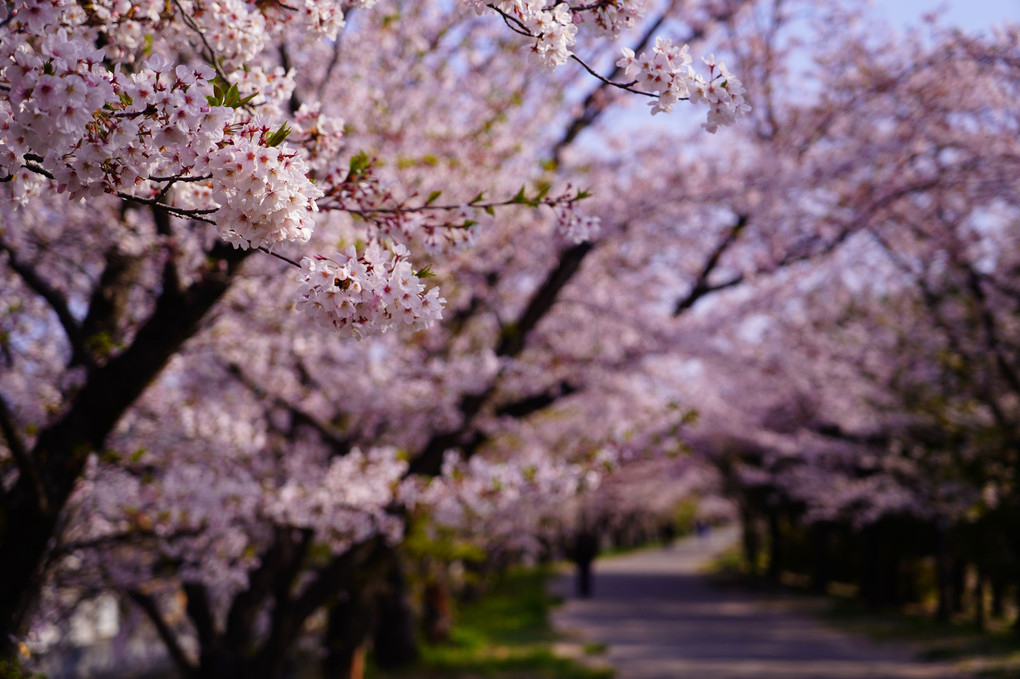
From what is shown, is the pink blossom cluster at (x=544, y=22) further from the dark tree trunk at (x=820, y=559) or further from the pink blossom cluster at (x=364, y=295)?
the dark tree trunk at (x=820, y=559)

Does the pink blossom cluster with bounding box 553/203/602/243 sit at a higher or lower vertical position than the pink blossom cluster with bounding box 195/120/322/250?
higher

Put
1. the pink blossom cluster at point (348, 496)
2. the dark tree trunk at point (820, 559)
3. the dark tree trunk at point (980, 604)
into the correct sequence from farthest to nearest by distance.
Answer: the dark tree trunk at point (820, 559) < the dark tree trunk at point (980, 604) < the pink blossom cluster at point (348, 496)

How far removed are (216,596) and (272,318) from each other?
3.26m

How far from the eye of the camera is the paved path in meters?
12.2

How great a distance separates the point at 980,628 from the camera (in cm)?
1605

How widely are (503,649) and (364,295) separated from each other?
1454cm

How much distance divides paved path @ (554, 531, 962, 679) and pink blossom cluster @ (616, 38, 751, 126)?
11.3 meters

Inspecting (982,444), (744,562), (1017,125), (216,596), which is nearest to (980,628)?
(982,444)

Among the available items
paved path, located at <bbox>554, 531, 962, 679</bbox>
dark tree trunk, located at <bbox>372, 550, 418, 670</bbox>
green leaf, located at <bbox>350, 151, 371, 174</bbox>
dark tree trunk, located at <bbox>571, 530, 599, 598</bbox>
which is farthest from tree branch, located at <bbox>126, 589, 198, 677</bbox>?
dark tree trunk, located at <bbox>571, 530, 599, 598</bbox>

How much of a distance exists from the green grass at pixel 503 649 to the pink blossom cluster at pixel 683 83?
10.9 metres

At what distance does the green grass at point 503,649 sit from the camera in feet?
41.1

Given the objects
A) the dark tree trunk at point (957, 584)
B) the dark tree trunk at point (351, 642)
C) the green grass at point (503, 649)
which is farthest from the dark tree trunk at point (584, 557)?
the dark tree trunk at point (351, 642)

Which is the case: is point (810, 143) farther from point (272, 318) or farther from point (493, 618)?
point (493, 618)

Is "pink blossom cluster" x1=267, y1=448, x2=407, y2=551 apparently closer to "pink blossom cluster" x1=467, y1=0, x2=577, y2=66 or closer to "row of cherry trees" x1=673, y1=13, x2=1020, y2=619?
"pink blossom cluster" x1=467, y1=0, x2=577, y2=66
